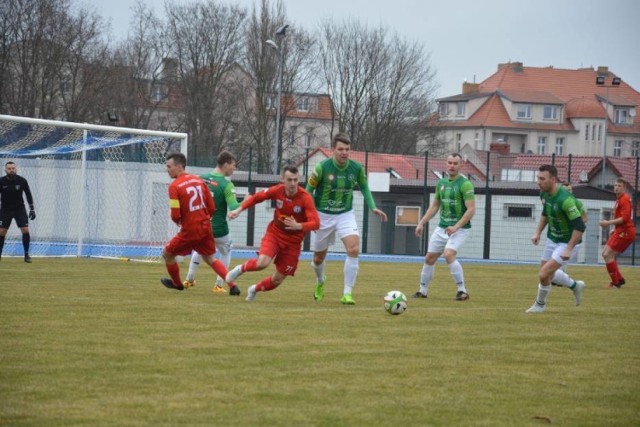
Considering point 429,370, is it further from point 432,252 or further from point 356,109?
point 356,109

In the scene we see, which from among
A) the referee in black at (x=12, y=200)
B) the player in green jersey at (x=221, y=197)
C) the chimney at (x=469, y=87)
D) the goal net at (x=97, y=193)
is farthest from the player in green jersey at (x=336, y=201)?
the chimney at (x=469, y=87)

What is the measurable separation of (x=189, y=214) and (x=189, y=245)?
0.46 metres

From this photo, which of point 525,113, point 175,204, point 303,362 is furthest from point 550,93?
point 303,362

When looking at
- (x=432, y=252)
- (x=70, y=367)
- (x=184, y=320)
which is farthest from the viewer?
(x=432, y=252)

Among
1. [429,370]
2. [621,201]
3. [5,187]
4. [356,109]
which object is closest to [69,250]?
[5,187]

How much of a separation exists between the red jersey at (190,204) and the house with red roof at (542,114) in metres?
86.1

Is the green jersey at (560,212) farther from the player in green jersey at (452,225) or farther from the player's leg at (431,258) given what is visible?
the player's leg at (431,258)

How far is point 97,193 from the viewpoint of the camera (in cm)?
2733

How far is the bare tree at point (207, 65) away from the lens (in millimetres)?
58750

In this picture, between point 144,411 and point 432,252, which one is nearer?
point 144,411

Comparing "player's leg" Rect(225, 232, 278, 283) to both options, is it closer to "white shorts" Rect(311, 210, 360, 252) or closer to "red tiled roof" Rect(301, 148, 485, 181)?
"white shorts" Rect(311, 210, 360, 252)

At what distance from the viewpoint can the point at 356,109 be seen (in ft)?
Answer: 205

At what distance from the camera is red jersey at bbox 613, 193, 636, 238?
71.6 feet

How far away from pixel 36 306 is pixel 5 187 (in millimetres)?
9707
